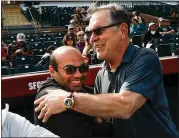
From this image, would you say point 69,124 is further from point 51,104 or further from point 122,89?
point 122,89

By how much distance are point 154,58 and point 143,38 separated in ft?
20.5

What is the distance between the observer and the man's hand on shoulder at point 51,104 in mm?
1537

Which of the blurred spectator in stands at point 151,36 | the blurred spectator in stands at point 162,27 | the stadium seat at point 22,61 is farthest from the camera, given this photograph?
the blurred spectator in stands at point 162,27

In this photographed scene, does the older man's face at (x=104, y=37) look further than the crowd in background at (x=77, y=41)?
No

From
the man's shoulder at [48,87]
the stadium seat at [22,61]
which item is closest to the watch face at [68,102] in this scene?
the man's shoulder at [48,87]

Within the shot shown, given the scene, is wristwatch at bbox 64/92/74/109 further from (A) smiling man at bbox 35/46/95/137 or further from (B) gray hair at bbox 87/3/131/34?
(B) gray hair at bbox 87/3/131/34

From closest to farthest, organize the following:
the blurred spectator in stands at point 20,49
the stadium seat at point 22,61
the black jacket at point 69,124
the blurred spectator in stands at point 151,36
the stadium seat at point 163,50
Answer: the black jacket at point 69,124
the stadium seat at point 22,61
the stadium seat at point 163,50
the blurred spectator in stands at point 20,49
the blurred spectator in stands at point 151,36

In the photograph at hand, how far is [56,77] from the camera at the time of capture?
1724 millimetres

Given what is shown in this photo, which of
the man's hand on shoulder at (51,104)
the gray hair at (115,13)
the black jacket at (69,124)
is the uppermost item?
the gray hair at (115,13)

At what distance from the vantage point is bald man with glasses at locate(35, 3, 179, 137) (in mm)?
1590

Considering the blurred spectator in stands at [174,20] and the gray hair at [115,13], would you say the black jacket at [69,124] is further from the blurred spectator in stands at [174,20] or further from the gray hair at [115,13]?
the blurred spectator in stands at [174,20]

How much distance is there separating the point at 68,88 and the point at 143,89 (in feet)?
1.20

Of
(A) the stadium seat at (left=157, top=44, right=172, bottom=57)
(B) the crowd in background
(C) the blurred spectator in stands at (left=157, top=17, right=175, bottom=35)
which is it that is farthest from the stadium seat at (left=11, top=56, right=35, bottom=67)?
(C) the blurred spectator in stands at (left=157, top=17, right=175, bottom=35)

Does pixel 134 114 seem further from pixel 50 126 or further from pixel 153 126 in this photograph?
pixel 50 126
